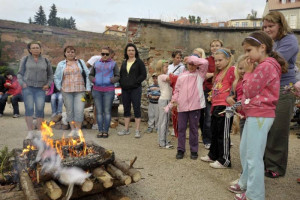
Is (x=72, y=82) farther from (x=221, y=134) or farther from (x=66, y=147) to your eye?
(x=221, y=134)

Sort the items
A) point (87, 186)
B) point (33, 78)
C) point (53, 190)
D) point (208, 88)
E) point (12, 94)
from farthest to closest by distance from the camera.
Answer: point (12, 94)
point (33, 78)
point (208, 88)
point (87, 186)
point (53, 190)

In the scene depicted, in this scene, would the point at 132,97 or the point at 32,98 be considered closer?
the point at 32,98

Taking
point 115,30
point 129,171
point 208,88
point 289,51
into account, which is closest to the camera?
point 129,171

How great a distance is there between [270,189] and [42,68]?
5.00 meters

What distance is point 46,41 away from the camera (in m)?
26.0

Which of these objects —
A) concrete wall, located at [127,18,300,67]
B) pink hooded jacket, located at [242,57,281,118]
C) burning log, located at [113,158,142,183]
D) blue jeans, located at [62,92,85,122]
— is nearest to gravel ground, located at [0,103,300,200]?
burning log, located at [113,158,142,183]

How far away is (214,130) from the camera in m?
4.43

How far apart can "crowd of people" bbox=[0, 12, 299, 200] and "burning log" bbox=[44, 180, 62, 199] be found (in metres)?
2.01

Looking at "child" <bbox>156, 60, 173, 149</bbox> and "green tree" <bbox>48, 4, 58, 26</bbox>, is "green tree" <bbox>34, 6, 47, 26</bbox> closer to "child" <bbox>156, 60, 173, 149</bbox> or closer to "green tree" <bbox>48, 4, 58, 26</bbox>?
"green tree" <bbox>48, 4, 58, 26</bbox>

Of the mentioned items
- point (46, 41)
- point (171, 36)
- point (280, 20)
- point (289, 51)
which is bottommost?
point (289, 51)

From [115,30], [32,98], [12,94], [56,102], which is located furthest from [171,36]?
[115,30]

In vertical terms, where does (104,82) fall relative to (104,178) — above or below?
above

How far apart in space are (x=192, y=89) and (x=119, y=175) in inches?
90.6

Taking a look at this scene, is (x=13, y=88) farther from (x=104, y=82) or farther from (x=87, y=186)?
(x=87, y=186)
